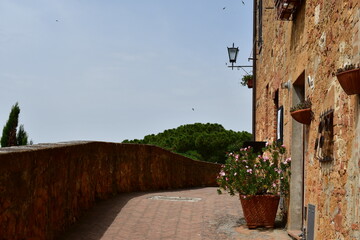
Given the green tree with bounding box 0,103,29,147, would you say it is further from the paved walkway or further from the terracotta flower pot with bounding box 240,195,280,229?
the terracotta flower pot with bounding box 240,195,280,229

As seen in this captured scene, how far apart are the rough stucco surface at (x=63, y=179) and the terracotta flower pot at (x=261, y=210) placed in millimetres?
2570

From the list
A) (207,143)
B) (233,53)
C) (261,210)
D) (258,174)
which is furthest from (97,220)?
(207,143)

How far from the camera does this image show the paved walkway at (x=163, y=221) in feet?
24.2

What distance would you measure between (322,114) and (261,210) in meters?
2.68

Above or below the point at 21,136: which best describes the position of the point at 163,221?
below

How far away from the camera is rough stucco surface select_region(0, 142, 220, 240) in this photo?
4.95 meters

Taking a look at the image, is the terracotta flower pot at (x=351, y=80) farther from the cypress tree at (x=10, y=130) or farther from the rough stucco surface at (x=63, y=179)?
the cypress tree at (x=10, y=130)

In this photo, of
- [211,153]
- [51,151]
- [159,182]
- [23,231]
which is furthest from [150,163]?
[211,153]

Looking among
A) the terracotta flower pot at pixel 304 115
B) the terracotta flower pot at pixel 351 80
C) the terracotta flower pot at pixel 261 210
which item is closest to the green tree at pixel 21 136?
the terracotta flower pot at pixel 261 210

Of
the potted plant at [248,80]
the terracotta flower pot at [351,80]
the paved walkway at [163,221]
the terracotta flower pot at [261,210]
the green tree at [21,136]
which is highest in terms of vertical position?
the potted plant at [248,80]

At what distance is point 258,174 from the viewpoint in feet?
27.4

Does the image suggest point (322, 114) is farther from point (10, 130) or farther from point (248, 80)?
point (10, 130)

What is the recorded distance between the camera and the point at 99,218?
8.20 meters

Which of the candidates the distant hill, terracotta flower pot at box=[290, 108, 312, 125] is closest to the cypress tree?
the distant hill
